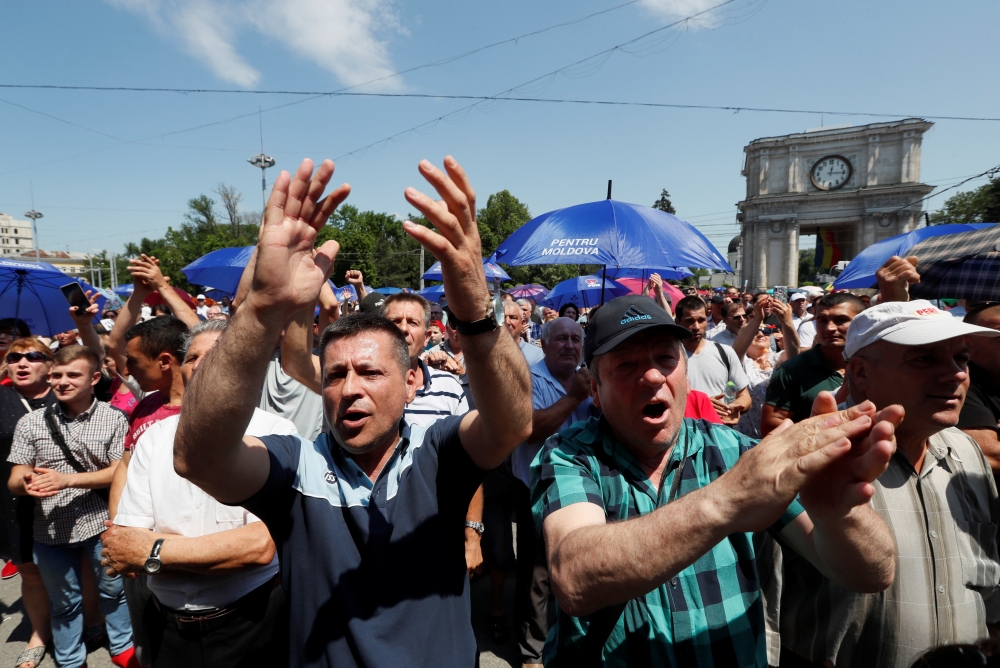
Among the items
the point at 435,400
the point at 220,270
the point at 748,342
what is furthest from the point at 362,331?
the point at 220,270

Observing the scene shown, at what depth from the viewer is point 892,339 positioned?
198 centimetres

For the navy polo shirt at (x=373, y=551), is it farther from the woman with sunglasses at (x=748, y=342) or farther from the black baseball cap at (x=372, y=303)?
the woman with sunglasses at (x=748, y=342)

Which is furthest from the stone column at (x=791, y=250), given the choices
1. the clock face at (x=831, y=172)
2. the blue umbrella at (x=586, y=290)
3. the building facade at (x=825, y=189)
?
the blue umbrella at (x=586, y=290)

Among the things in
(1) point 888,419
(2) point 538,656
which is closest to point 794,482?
(1) point 888,419

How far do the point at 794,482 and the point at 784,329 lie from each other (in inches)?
169

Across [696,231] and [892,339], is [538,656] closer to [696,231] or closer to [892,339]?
[892,339]

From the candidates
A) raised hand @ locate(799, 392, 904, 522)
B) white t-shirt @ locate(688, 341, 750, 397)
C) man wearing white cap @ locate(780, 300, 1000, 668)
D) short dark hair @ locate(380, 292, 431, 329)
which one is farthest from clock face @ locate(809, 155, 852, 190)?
raised hand @ locate(799, 392, 904, 522)

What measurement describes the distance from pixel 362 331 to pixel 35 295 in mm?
5917

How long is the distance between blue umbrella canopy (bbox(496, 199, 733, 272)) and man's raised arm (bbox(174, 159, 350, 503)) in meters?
3.52

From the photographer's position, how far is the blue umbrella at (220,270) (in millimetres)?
7609

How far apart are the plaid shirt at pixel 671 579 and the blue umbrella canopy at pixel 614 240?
119 inches

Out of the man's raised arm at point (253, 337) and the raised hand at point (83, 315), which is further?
the raised hand at point (83, 315)

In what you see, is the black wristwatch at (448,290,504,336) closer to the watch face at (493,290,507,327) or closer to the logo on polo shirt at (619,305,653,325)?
the watch face at (493,290,507,327)

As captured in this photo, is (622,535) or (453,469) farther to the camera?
(453,469)
